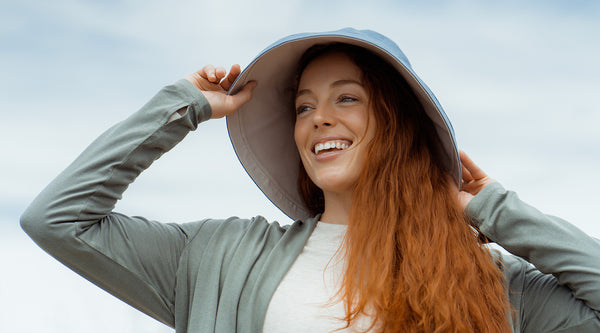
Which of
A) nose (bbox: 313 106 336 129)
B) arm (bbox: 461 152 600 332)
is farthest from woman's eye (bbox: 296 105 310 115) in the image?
arm (bbox: 461 152 600 332)

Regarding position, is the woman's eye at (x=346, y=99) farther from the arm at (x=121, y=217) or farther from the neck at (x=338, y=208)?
the arm at (x=121, y=217)

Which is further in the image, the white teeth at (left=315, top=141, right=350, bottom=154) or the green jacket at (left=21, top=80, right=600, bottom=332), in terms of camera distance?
the white teeth at (left=315, top=141, right=350, bottom=154)

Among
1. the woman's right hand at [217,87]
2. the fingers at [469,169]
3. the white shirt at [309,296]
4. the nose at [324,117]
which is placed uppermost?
the woman's right hand at [217,87]

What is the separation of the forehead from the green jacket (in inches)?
17.4

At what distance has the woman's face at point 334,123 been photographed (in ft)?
7.57

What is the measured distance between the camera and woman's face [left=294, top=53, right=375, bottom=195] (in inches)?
90.8

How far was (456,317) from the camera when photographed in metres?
2.02

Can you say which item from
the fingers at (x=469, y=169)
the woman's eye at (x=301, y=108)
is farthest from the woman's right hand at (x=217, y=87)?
the fingers at (x=469, y=169)

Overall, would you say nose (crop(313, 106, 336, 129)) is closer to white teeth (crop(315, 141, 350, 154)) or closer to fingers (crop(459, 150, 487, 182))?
white teeth (crop(315, 141, 350, 154))

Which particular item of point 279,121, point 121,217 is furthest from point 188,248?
point 279,121

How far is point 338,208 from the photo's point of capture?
241 centimetres

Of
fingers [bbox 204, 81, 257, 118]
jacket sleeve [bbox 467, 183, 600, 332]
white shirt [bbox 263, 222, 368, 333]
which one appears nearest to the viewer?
white shirt [bbox 263, 222, 368, 333]

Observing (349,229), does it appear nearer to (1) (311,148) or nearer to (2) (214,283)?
(1) (311,148)

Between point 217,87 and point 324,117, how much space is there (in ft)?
1.32
